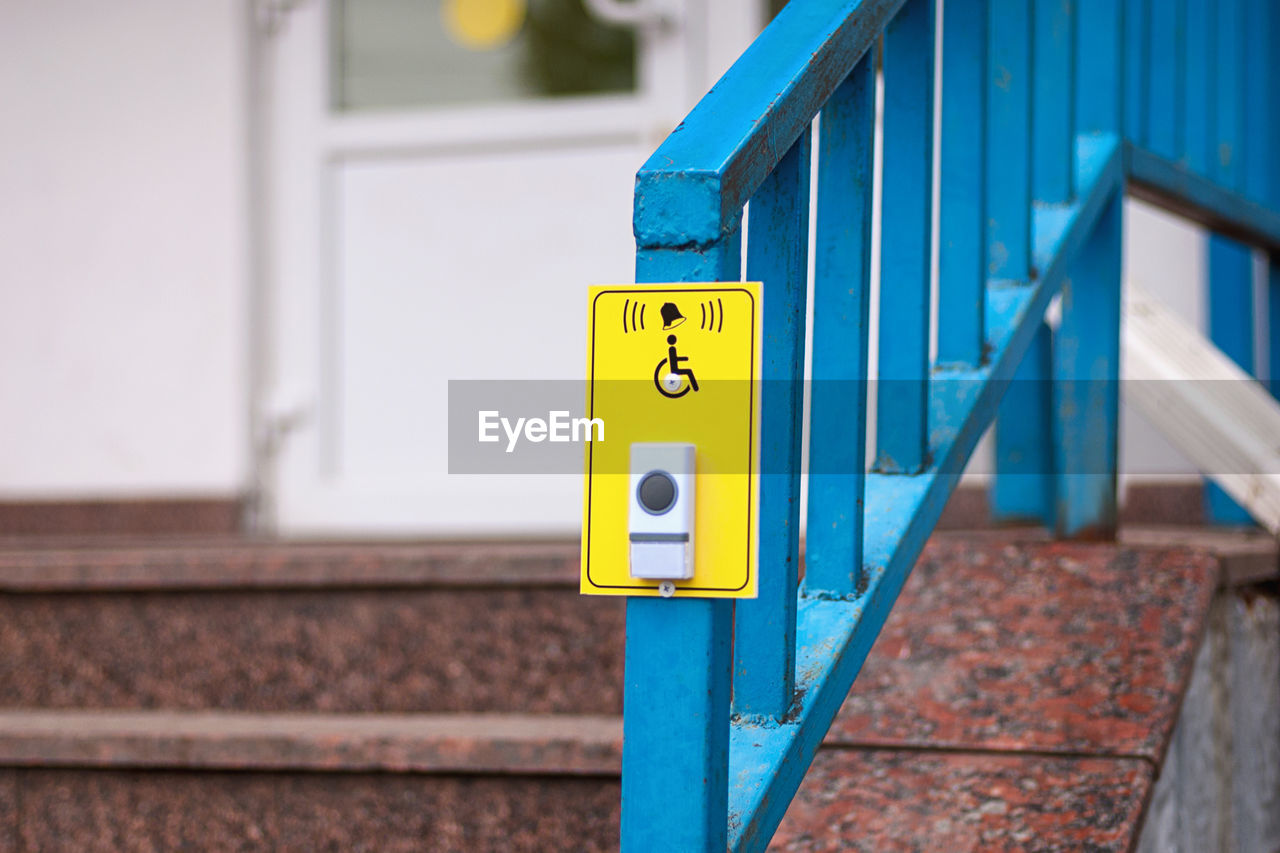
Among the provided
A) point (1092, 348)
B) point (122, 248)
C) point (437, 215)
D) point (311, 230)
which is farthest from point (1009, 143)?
point (122, 248)

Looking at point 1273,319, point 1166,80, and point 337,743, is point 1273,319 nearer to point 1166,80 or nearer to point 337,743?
point 1166,80

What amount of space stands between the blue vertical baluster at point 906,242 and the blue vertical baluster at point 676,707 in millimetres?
390

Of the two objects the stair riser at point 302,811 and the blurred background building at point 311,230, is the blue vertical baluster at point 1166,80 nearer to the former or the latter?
the blurred background building at point 311,230

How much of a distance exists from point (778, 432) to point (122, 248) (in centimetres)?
237

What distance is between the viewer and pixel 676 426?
0.67 meters

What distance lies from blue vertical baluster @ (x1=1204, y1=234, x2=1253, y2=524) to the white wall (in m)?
1.86

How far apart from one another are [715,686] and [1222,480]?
47.8 inches

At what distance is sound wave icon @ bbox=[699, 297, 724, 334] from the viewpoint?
0.66m

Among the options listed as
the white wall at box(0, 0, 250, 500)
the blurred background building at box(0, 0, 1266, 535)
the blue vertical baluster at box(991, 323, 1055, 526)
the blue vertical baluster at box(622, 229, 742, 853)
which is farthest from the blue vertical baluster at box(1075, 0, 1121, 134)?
the white wall at box(0, 0, 250, 500)

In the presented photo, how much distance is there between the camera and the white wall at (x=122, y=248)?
2.73 m

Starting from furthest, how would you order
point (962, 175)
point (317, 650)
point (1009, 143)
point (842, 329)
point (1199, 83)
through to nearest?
1. point (1199, 83)
2. point (317, 650)
3. point (1009, 143)
4. point (962, 175)
5. point (842, 329)

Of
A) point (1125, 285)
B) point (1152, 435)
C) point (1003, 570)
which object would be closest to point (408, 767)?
point (1003, 570)

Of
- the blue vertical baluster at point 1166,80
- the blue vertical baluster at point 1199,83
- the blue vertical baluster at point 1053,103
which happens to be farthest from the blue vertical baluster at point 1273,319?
the blue vertical baluster at point 1053,103

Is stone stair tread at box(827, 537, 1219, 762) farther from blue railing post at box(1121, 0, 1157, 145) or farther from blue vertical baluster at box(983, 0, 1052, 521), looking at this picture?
blue railing post at box(1121, 0, 1157, 145)
